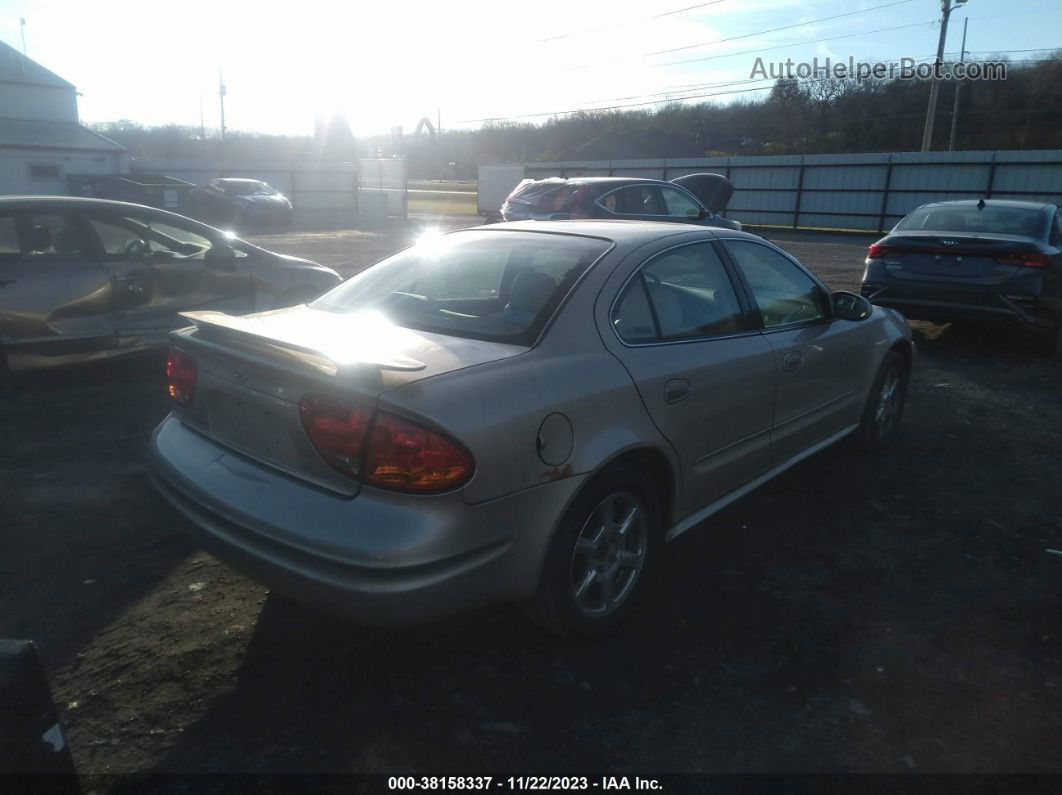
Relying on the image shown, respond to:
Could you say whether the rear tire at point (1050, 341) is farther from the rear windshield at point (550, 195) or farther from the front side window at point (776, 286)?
the rear windshield at point (550, 195)

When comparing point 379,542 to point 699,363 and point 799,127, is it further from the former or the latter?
point 799,127

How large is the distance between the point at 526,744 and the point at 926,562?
2303 mm

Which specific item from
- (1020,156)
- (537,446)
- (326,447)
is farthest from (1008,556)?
(1020,156)

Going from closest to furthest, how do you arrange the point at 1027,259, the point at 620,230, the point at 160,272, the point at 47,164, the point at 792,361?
the point at 620,230
the point at 792,361
the point at 160,272
the point at 1027,259
the point at 47,164

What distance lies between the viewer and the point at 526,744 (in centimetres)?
262

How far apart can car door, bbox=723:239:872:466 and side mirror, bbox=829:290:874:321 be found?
53mm

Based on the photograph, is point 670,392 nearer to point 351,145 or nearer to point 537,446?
point 537,446

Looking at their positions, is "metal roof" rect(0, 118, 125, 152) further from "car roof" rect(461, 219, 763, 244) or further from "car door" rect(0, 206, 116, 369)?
"car roof" rect(461, 219, 763, 244)

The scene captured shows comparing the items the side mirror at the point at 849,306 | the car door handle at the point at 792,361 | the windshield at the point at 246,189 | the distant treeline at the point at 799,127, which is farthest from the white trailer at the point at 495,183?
the car door handle at the point at 792,361

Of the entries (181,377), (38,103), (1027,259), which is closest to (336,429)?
(181,377)

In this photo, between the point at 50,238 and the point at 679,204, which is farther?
the point at 679,204

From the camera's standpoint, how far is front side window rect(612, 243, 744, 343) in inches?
133

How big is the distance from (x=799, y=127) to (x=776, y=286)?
55.5 m

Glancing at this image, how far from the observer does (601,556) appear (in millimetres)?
3189
